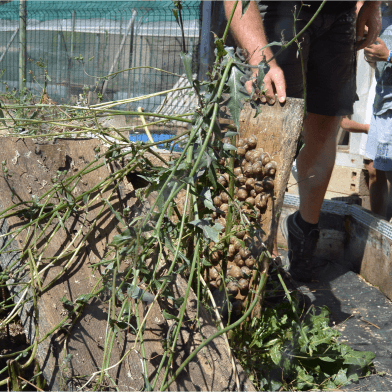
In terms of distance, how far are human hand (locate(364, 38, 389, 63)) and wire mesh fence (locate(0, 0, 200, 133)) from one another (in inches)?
88.2

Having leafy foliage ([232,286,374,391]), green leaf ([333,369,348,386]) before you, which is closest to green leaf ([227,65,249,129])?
leafy foliage ([232,286,374,391])

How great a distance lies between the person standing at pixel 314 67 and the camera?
7.33 ft

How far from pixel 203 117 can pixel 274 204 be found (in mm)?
897

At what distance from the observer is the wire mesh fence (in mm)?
5645

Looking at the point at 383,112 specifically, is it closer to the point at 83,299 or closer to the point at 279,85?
the point at 279,85

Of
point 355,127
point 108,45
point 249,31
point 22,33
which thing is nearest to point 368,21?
point 249,31

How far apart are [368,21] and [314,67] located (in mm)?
484

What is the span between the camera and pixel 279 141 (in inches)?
71.7

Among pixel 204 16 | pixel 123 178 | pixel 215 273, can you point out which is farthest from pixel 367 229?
pixel 204 16

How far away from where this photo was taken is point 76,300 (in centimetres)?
116

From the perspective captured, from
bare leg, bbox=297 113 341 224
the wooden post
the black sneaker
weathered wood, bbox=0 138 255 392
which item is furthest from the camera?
the wooden post

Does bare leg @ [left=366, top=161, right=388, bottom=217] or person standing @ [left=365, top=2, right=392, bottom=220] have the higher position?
person standing @ [left=365, top=2, right=392, bottom=220]

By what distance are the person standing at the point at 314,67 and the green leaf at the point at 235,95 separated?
0.99 meters

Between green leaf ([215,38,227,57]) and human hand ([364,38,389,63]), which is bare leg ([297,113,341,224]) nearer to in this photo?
human hand ([364,38,389,63])
